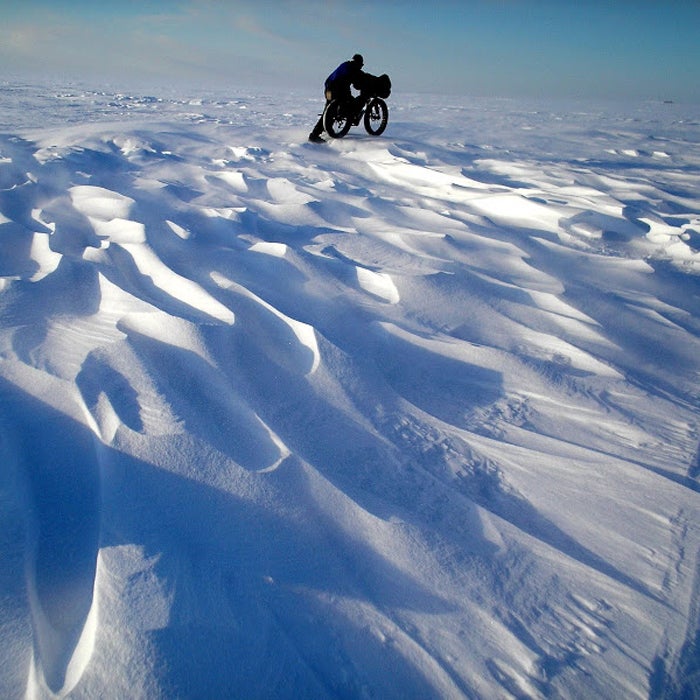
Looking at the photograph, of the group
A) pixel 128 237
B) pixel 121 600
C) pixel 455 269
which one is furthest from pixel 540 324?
pixel 128 237

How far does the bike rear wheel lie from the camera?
6371 millimetres

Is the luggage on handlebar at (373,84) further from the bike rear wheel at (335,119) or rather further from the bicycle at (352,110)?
the bike rear wheel at (335,119)

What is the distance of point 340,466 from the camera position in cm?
121

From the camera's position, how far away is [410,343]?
5.69 ft

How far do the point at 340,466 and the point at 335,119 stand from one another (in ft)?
20.8

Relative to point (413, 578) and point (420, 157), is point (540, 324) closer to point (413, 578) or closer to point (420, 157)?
point (413, 578)

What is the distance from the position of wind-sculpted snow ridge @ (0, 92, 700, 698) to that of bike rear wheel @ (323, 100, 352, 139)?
175 inches

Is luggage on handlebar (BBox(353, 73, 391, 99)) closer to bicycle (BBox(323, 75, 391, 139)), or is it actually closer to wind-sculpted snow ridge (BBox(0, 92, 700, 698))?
bicycle (BBox(323, 75, 391, 139))

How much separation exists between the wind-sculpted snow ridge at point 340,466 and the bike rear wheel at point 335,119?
444 cm

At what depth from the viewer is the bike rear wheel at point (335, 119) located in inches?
251

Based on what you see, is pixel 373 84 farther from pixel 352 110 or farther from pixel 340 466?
pixel 340 466

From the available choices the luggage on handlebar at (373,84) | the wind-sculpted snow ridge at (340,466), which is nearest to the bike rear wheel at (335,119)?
the luggage on handlebar at (373,84)

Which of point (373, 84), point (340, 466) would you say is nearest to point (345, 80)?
point (373, 84)

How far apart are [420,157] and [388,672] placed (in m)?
5.53
